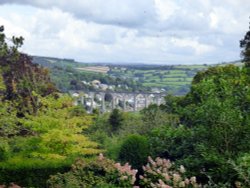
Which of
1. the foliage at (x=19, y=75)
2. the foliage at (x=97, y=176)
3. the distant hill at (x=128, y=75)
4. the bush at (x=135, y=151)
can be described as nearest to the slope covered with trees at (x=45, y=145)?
the bush at (x=135, y=151)

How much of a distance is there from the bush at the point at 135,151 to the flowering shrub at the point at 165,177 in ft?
14.0

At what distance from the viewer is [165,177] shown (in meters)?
11.4

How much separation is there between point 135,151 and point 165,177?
602 cm

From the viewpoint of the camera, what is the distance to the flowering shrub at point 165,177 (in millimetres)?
11070

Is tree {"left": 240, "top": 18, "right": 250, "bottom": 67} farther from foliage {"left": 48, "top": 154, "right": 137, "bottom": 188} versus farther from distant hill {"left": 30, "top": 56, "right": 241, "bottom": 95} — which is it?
distant hill {"left": 30, "top": 56, "right": 241, "bottom": 95}

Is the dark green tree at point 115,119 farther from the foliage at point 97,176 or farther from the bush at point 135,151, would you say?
the foliage at point 97,176

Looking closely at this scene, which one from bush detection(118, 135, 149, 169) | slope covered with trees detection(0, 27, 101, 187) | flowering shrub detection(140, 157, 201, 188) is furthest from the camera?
bush detection(118, 135, 149, 169)

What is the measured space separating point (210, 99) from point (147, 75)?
337 feet

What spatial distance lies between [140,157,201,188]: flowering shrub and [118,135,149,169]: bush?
4260 millimetres

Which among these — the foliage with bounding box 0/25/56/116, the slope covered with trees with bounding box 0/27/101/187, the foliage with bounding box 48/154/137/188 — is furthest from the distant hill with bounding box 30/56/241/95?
the foliage with bounding box 48/154/137/188

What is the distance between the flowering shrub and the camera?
11.1 metres

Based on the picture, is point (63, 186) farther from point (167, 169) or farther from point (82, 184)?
point (167, 169)

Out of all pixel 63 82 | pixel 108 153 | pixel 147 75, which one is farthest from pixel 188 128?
pixel 147 75

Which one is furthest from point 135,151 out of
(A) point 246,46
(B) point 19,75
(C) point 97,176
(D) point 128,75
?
(D) point 128,75
